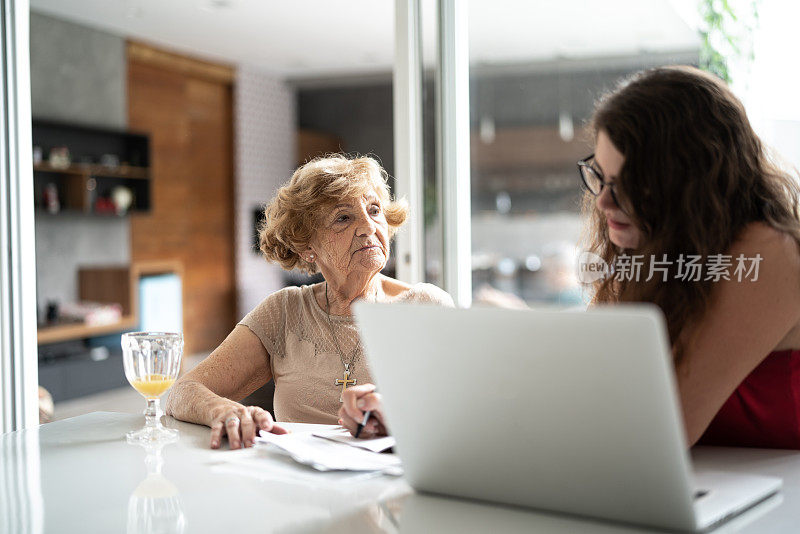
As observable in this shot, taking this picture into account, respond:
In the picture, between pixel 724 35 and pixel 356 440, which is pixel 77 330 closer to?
pixel 724 35

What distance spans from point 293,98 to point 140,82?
2.13m

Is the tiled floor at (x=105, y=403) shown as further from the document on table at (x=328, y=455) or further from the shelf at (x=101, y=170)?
the document on table at (x=328, y=455)

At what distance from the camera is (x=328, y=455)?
1106 mm

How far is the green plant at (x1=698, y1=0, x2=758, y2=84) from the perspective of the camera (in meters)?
2.21

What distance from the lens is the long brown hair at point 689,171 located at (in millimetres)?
1189

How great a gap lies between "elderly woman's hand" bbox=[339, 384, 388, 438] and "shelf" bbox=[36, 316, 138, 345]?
414cm

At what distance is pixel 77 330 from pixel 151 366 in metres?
4.25

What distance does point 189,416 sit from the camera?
139cm

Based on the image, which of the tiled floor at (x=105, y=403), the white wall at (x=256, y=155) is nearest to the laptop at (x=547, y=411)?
the tiled floor at (x=105, y=403)

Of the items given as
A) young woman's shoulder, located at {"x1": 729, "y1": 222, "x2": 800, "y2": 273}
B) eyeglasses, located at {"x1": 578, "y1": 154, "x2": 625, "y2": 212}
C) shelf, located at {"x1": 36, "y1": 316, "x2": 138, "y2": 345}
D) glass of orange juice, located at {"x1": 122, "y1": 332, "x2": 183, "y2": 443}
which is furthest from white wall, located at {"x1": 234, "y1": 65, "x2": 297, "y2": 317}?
young woman's shoulder, located at {"x1": 729, "y1": 222, "x2": 800, "y2": 273}

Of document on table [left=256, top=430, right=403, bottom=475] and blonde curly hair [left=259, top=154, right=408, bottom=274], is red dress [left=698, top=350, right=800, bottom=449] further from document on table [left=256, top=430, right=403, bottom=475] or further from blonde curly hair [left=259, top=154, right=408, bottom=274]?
blonde curly hair [left=259, top=154, right=408, bottom=274]

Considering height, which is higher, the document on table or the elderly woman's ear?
the elderly woman's ear

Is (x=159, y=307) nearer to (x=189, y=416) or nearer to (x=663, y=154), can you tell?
(x=189, y=416)
